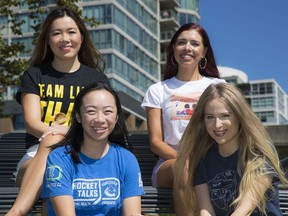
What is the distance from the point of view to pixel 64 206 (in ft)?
9.89

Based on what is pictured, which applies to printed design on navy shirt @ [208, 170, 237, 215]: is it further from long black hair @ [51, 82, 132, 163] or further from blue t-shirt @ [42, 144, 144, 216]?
long black hair @ [51, 82, 132, 163]

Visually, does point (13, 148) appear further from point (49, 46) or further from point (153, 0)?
point (153, 0)

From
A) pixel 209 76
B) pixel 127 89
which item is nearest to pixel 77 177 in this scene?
pixel 209 76

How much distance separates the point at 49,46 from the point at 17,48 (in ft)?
25.5

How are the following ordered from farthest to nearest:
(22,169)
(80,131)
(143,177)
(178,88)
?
1. (143,177)
2. (178,88)
3. (22,169)
4. (80,131)

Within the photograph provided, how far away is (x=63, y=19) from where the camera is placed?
407cm

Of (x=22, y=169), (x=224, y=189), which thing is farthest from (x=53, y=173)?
(x=224, y=189)

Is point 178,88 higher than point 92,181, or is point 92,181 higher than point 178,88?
point 178,88

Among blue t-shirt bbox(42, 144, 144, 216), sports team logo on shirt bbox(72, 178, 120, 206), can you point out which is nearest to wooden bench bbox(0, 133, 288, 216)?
blue t-shirt bbox(42, 144, 144, 216)

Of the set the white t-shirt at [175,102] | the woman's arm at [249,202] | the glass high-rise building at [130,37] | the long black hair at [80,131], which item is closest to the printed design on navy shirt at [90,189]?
the long black hair at [80,131]

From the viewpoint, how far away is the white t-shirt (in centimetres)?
404

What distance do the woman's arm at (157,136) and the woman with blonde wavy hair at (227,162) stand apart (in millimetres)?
350

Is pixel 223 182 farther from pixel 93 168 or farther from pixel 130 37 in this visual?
pixel 130 37

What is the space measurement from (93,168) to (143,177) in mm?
1541
